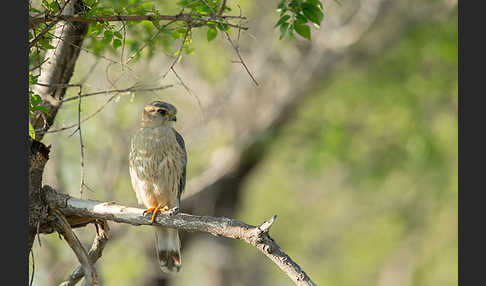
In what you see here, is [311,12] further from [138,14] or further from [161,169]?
[161,169]

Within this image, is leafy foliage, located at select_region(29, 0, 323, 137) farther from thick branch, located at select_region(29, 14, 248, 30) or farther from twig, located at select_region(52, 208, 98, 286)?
twig, located at select_region(52, 208, 98, 286)

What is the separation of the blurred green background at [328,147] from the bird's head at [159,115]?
1.55 meters

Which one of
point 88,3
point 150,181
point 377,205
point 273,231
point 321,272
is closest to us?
point 88,3

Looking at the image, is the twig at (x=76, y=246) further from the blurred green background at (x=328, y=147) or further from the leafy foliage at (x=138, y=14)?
the blurred green background at (x=328, y=147)

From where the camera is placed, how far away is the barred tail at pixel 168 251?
5.22m

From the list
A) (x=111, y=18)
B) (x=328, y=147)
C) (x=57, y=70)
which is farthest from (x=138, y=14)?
(x=328, y=147)

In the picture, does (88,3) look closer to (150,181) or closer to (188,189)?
(150,181)

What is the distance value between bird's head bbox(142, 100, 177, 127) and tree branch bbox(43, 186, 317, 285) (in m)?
1.66

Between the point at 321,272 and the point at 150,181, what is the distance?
18.5m

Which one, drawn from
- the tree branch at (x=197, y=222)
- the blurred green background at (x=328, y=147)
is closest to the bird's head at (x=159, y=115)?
the blurred green background at (x=328, y=147)

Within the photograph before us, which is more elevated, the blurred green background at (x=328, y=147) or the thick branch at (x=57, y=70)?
the blurred green background at (x=328, y=147)

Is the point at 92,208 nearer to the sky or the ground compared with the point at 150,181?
nearer to the ground

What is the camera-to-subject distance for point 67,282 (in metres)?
3.89

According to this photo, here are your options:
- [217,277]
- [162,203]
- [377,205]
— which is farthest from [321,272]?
[162,203]
